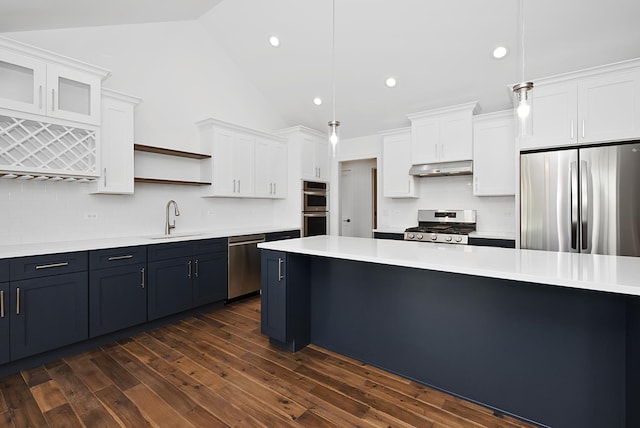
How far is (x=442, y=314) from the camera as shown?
2.10 metres

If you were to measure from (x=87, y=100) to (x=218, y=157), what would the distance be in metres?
1.54

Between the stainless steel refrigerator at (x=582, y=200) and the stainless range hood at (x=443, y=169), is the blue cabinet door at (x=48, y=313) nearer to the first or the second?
the stainless range hood at (x=443, y=169)

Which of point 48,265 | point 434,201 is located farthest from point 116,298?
point 434,201

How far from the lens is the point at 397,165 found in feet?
15.6

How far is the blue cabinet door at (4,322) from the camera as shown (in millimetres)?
2240

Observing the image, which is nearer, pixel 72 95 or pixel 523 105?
pixel 523 105

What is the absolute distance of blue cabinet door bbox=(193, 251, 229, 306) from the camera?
3543mm

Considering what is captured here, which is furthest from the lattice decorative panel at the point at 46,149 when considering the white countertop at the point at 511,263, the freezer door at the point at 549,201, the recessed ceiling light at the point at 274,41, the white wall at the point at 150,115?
the freezer door at the point at 549,201

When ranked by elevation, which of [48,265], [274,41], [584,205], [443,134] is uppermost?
[274,41]

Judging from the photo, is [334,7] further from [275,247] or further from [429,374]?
[429,374]

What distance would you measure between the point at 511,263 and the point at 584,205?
2.01m

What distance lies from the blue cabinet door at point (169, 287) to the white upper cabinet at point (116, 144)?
2.94ft

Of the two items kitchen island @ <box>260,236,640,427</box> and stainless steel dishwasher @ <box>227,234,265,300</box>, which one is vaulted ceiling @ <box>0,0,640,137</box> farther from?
stainless steel dishwasher @ <box>227,234,265,300</box>

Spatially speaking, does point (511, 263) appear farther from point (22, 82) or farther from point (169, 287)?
point (22, 82)
